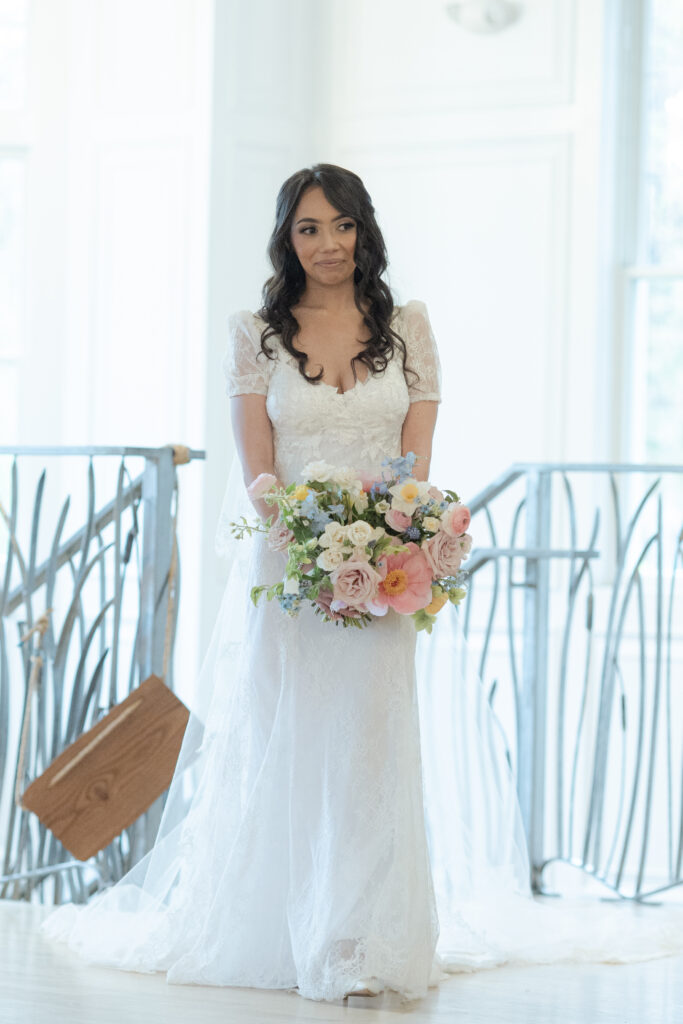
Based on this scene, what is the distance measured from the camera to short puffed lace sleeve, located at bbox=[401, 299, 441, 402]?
125 inches

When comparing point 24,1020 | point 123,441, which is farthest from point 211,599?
point 24,1020

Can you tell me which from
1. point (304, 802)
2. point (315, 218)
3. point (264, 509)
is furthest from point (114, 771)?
point (315, 218)

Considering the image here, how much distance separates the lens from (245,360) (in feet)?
10.4

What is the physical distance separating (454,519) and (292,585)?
1.25ft

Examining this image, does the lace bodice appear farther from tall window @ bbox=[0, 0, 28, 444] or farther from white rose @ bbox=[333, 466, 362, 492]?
tall window @ bbox=[0, 0, 28, 444]

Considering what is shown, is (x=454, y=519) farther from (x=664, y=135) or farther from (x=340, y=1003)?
(x=664, y=135)

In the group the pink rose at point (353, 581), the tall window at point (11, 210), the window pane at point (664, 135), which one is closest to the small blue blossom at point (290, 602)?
the pink rose at point (353, 581)

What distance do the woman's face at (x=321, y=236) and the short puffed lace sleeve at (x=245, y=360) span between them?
201mm

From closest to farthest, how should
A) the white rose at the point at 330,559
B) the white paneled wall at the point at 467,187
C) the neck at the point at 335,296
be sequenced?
1. the white rose at the point at 330,559
2. the neck at the point at 335,296
3. the white paneled wall at the point at 467,187

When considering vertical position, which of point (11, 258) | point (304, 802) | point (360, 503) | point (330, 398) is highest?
point (11, 258)

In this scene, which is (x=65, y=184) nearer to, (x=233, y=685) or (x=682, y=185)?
(x=682, y=185)

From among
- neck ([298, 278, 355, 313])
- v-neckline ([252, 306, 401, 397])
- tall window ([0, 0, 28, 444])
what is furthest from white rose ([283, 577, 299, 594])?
tall window ([0, 0, 28, 444])

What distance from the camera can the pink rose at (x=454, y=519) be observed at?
288 cm

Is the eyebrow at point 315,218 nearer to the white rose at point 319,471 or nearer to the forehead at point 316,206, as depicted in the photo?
the forehead at point 316,206
